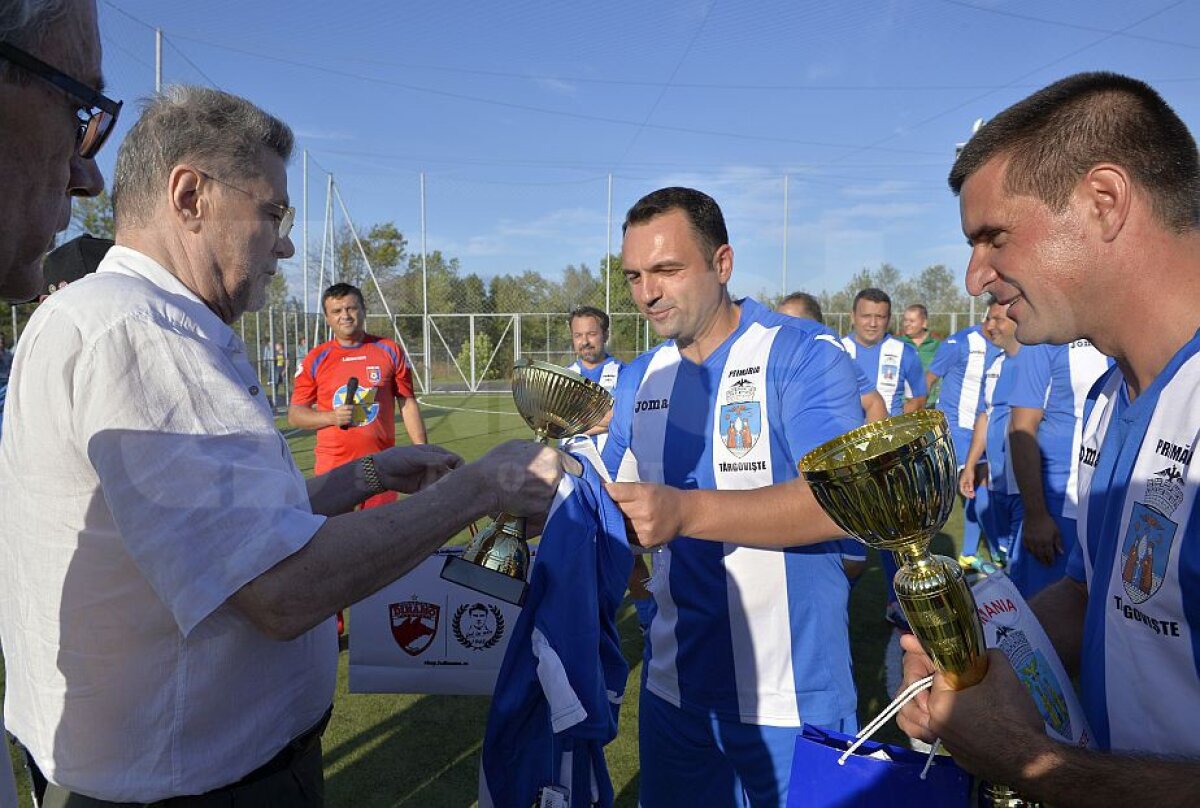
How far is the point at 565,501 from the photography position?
1.85 metres

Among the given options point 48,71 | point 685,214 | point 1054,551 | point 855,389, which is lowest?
point 1054,551

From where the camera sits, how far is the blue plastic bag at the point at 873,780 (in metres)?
1.38

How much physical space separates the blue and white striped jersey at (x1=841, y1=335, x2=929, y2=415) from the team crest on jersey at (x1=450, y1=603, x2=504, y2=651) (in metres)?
5.97

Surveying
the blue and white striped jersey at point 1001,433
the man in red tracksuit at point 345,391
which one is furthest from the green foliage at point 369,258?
the blue and white striped jersey at point 1001,433

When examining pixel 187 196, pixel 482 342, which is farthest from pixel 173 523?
pixel 482 342

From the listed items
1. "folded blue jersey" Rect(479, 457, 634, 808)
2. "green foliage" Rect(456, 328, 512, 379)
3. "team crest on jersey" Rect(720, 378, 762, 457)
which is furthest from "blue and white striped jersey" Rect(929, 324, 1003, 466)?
"green foliage" Rect(456, 328, 512, 379)

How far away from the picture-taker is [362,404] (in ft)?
19.0

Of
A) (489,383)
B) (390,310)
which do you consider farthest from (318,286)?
(489,383)

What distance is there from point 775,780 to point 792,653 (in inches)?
15.3

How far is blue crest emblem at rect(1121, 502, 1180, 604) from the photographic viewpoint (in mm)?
1258

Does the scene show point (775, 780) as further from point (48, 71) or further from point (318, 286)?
point (318, 286)

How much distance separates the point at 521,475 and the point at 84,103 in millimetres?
1063

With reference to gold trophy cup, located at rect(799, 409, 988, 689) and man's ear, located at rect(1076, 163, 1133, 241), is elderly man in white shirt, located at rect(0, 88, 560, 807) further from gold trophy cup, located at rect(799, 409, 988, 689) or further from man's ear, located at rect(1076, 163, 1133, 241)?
man's ear, located at rect(1076, 163, 1133, 241)

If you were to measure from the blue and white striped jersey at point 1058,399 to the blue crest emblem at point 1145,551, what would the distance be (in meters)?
3.25
